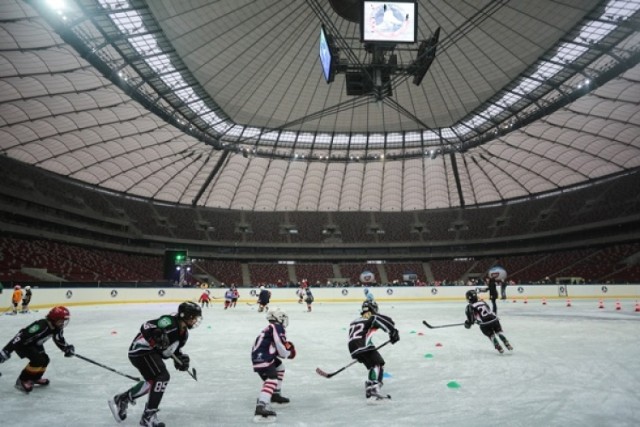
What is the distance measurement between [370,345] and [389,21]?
18923mm

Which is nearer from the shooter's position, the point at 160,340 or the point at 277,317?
the point at 160,340

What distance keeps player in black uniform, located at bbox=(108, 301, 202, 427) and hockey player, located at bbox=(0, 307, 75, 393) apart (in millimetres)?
2152

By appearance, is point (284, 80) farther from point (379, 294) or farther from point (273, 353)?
point (273, 353)

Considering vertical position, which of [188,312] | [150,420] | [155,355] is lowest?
[150,420]

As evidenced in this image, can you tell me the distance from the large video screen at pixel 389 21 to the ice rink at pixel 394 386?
50.7ft

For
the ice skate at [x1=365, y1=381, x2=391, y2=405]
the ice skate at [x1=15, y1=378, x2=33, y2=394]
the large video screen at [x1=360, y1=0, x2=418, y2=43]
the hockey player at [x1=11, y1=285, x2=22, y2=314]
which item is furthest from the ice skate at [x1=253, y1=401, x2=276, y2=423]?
the hockey player at [x1=11, y1=285, x2=22, y2=314]

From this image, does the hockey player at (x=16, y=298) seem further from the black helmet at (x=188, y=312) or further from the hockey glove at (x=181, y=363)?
the black helmet at (x=188, y=312)

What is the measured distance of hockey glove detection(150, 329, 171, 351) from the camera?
546cm

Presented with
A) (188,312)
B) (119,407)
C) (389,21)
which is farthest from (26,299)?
(389,21)

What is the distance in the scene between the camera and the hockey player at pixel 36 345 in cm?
705

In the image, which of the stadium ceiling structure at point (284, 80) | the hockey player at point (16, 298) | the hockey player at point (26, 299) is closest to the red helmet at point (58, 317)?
the hockey player at point (16, 298)

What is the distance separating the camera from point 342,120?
46281 millimetres

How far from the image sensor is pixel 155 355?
5629 mm

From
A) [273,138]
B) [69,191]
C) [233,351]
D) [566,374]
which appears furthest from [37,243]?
[566,374]
